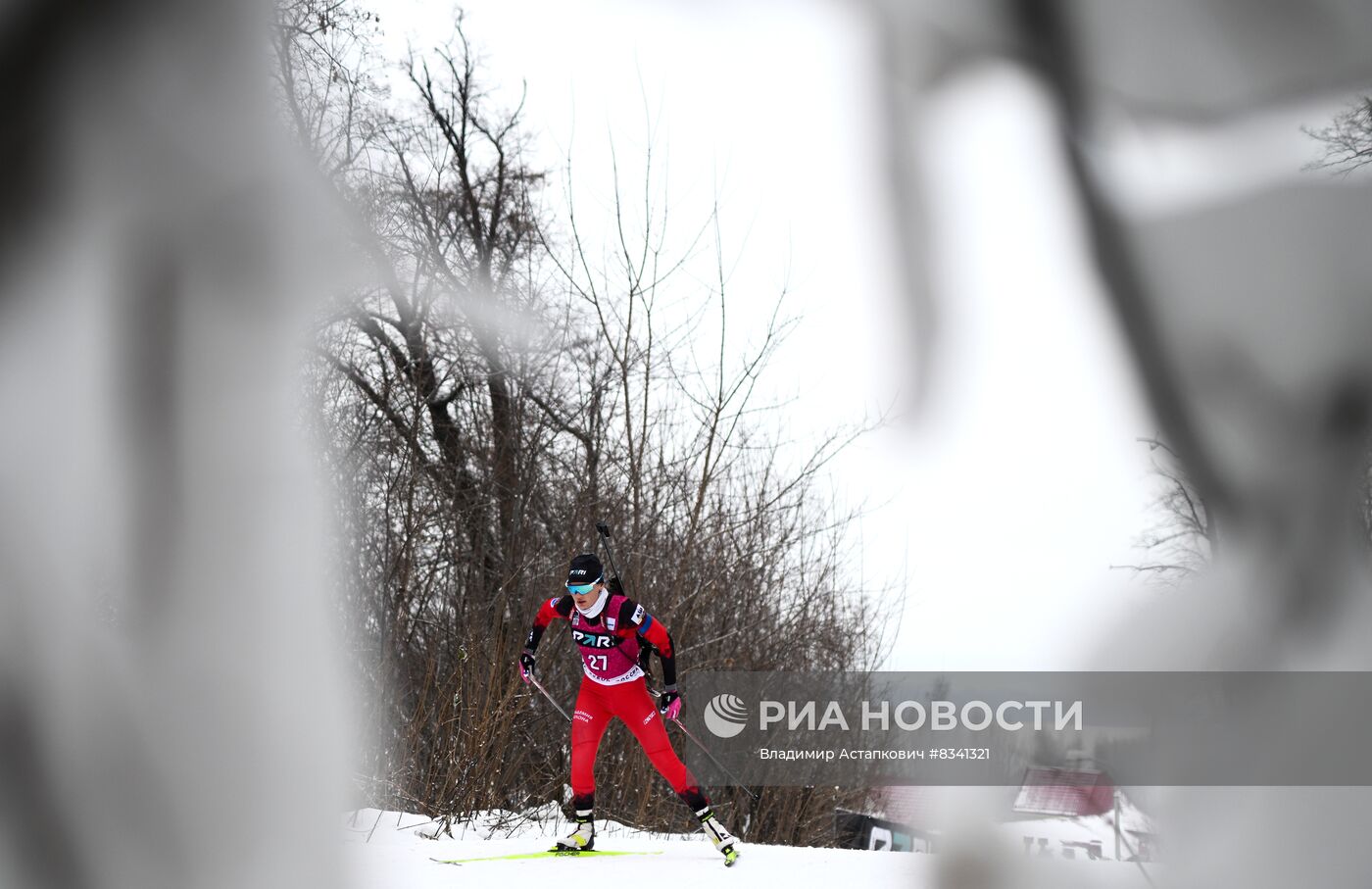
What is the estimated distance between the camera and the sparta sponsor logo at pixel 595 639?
5.88m

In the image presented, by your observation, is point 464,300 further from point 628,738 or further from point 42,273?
point 628,738

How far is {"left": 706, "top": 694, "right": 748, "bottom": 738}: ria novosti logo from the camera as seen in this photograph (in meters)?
11.6

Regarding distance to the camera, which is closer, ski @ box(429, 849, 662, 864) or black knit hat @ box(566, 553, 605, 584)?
ski @ box(429, 849, 662, 864)

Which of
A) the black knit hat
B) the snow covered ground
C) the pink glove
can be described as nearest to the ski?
the snow covered ground

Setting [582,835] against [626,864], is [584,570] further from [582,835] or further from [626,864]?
[582,835]

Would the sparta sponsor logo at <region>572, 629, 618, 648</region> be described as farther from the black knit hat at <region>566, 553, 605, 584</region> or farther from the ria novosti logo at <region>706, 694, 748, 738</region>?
the ria novosti logo at <region>706, 694, 748, 738</region>

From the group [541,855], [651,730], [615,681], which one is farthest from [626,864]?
[615,681]

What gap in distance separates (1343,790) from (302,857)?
0.66 m

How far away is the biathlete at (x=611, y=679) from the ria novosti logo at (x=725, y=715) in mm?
5329

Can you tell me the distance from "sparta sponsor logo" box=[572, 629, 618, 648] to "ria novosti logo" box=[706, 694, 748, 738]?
567 cm

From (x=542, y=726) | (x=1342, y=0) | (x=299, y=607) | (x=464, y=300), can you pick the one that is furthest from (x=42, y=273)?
(x=542, y=726)

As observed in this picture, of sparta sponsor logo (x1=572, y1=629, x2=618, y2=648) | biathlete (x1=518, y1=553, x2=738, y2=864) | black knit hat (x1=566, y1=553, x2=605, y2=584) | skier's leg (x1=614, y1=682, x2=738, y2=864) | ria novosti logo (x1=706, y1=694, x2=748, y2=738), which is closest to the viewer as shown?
black knit hat (x1=566, y1=553, x2=605, y2=584)

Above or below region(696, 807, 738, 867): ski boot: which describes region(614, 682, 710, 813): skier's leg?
above

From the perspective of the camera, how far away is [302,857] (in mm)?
777
